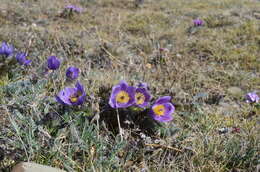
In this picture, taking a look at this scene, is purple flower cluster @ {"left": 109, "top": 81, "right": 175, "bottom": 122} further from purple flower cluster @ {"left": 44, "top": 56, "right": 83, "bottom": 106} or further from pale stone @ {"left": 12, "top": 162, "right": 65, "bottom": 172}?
pale stone @ {"left": 12, "top": 162, "right": 65, "bottom": 172}

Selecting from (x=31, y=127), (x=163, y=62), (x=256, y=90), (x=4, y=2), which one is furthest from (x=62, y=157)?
(x=4, y=2)

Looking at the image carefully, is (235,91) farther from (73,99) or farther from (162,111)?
(73,99)

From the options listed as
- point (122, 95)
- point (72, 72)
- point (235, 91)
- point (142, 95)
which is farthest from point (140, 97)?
point (235, 91)

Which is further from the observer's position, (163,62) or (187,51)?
(187,51)

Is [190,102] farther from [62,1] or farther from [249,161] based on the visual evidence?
[62,1]

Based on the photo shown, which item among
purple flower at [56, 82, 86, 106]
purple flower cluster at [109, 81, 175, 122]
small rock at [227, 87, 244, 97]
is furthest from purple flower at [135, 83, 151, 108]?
small rock at [227, 87, 244, 97]

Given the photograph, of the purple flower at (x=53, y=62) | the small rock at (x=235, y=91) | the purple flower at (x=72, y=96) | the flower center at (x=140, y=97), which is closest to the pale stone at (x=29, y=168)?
the purple flower at (x=72, y=96)
